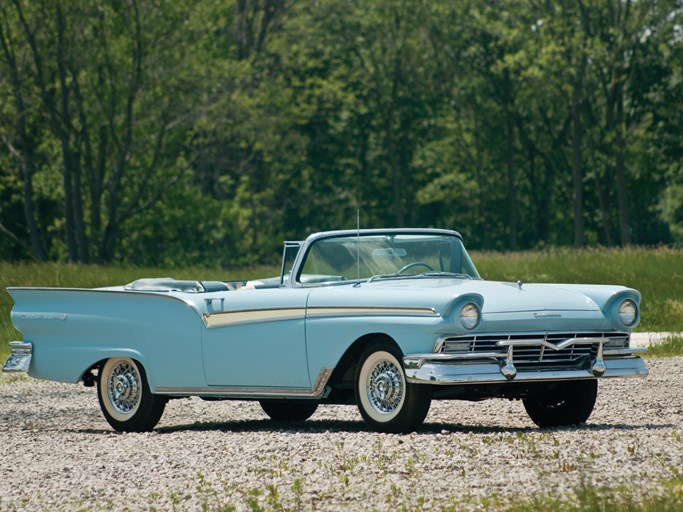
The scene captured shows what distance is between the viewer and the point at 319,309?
9.83 meters

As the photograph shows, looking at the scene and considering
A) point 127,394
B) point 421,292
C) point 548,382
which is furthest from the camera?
point 127,394

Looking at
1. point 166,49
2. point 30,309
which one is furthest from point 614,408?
point 166,49

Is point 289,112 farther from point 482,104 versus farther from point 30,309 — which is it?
point 30,309

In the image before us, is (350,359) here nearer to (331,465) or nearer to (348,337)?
(348,337)

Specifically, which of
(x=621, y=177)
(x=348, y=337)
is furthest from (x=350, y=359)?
(x=621, y=177)

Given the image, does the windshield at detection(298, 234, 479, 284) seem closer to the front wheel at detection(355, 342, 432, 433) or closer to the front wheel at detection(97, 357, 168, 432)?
the front wheel at detection(355, 342, 432, 433)

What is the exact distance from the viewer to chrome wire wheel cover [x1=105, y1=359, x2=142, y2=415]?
36.5 feet

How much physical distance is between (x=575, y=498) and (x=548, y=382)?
351cm

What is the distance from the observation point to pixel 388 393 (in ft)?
30.5

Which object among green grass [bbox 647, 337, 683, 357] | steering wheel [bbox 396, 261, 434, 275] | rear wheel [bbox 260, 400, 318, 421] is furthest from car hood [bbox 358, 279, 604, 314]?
green grass [bbox 647, 337, 683, 357]

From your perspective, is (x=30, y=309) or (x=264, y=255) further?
(x=264, y=255)

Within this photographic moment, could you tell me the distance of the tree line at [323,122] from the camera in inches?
1593

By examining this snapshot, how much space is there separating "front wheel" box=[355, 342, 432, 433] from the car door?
617 mm

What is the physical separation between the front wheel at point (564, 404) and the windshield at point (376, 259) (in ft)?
3.81
